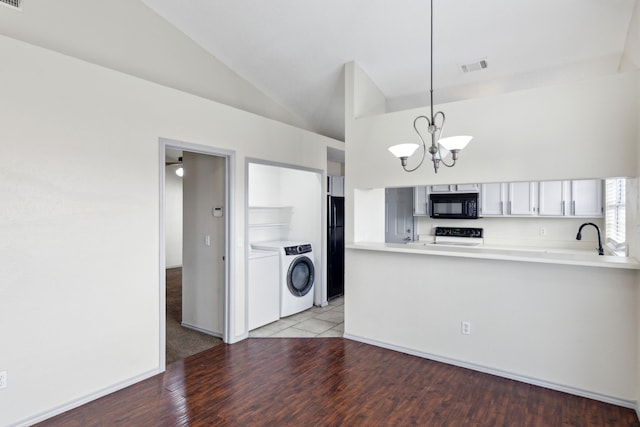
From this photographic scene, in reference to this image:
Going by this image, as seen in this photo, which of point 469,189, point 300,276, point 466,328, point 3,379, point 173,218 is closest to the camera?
point 3,379

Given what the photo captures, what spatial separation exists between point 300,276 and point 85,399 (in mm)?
2748

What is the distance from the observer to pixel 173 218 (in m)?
8.49

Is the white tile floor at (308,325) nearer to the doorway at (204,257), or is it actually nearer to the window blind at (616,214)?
the doorway at (204,257)

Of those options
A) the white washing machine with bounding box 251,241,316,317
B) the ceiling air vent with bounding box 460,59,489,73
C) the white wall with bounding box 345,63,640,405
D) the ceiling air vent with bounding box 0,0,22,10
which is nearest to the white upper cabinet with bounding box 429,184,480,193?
the ceiling air vent with bounding box 460,59,489,73

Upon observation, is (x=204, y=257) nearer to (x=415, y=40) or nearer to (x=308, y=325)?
(x=308, y=325)

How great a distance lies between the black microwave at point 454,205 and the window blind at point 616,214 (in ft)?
4.89

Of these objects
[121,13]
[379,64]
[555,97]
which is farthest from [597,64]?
[121,13]

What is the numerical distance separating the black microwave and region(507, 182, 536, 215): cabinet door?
0.46 meters

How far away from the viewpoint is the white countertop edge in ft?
8.49

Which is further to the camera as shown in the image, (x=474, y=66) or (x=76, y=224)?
(x=474, y=66)

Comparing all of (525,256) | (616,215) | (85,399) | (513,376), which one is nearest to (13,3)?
(85,399)

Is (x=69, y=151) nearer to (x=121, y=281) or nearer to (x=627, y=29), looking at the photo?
(x=121, y=281)

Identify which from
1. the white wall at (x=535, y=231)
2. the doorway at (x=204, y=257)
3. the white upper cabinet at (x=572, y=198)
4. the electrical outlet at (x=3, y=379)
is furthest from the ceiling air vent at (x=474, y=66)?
the electrical outlet at (x=3, y=379)

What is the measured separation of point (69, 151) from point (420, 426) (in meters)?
3.14
